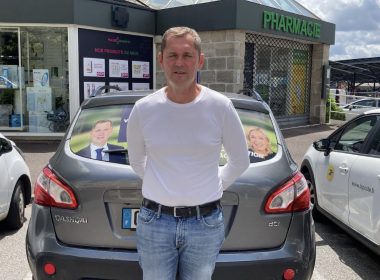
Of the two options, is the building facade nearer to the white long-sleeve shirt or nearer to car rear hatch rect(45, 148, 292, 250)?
car rear hatch rect(45, 148, 292, 250)

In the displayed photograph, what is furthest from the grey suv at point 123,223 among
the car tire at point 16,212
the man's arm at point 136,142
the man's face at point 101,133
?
the car tire at point 16,212

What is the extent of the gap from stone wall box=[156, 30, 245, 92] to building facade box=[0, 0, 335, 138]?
3cm

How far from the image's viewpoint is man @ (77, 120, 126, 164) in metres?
2.88

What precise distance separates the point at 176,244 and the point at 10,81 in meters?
11.0

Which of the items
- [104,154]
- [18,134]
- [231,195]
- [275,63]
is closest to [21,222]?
[104,154]

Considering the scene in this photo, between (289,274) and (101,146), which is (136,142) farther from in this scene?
(289,274)

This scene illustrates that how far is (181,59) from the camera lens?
202cm

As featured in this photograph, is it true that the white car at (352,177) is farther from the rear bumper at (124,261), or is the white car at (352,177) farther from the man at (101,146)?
the man at (101,146)

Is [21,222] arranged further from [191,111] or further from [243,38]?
[243,38]

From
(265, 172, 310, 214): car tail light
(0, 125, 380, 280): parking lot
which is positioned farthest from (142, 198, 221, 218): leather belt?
(0, 125, 380, 280): parking lot

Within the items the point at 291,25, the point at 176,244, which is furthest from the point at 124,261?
the point at 291,25

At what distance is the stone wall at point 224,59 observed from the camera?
12.2m

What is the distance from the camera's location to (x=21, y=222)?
5.30m

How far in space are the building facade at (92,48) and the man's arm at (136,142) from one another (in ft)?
32.2
